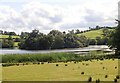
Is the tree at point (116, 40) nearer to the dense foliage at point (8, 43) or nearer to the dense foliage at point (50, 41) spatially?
the dense foliage at point (50, 41)

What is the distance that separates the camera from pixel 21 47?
5591 inches

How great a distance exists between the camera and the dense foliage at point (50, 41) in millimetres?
→ 134375

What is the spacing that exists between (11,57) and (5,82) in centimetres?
2402

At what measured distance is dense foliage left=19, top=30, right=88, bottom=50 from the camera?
441 ft

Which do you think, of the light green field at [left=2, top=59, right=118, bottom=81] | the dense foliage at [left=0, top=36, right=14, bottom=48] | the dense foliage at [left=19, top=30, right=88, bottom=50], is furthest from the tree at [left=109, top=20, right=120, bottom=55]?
the dense foliage at [left=0, top=36, right=14, bottom=48]

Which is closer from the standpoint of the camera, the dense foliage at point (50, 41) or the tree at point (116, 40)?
the tree at point (116, 40)

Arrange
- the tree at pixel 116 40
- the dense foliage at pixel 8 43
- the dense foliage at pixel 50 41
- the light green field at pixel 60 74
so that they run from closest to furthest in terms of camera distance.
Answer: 1. the light green field at pixel 60 74
2. the tree at pixel 116 40
3. the dense foliage at pixel 50 41
4. the dense foliage at pixel 8 43

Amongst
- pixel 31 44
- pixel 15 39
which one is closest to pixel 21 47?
pixel 31 44

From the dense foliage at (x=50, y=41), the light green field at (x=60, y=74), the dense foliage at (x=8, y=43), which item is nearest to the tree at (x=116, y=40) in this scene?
the light green field at (x=60, y=74)

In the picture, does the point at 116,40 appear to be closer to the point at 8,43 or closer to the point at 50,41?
the point at 50,41

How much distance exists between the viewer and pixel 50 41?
13638 centimetres

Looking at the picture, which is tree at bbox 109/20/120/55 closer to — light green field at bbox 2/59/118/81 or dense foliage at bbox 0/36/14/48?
light green field at bbox 2/59/118/81

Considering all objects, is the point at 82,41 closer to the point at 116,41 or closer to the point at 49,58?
the point at 116,41

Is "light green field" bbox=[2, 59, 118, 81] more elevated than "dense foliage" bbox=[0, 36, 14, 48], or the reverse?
"dense foliage" bbox=[0, 36, 14, 48]
